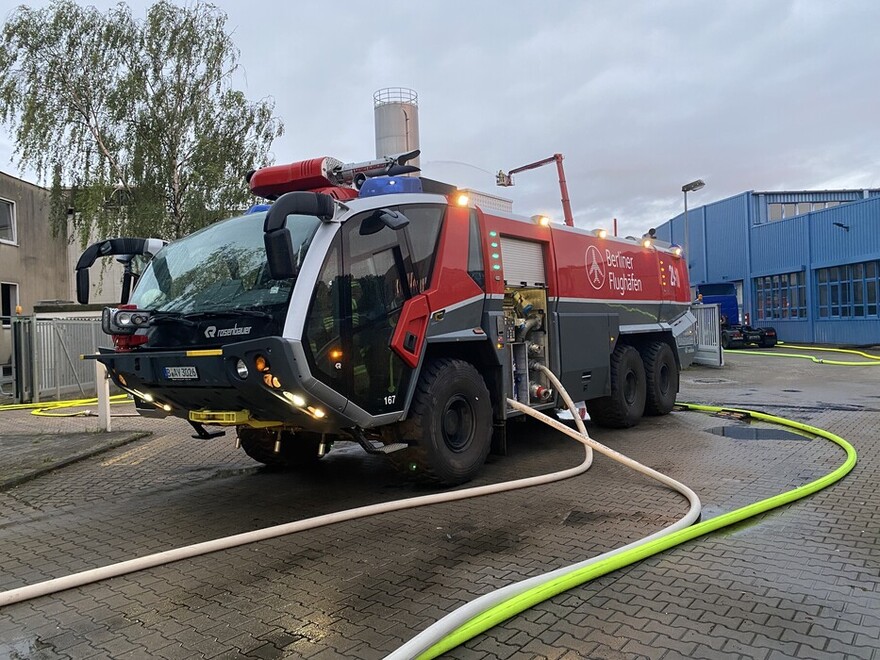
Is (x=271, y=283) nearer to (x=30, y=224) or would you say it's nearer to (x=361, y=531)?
(x=361, y=531)

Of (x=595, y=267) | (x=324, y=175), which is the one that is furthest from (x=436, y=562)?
(x=595, y=267)

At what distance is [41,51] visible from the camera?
853 inches

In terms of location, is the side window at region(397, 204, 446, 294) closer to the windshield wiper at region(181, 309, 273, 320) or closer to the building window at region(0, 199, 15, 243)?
the windshield wiper at region(181, 309, 273, 320)

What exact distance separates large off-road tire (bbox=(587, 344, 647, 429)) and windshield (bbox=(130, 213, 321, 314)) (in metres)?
5.15

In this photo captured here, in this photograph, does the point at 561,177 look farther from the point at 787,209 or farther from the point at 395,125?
the point at 787,209

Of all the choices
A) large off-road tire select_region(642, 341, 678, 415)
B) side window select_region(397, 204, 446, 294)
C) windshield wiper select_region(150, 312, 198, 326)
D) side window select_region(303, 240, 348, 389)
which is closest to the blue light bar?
side window select_region(397, 204, 446, 294)

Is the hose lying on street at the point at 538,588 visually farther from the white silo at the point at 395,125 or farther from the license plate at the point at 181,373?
the white silo at the point at 395,125

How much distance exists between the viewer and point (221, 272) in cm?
545

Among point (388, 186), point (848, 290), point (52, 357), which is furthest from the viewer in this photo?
point (848, 290)

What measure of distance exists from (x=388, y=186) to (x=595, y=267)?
12.0 ft

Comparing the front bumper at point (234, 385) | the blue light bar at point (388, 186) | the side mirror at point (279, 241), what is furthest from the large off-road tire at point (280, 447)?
the side mirror at point (279, 241)

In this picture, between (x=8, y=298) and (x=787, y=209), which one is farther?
(x=787, y=209)

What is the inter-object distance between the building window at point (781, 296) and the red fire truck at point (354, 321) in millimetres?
27476

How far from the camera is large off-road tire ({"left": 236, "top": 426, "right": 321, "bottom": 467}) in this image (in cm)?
693
